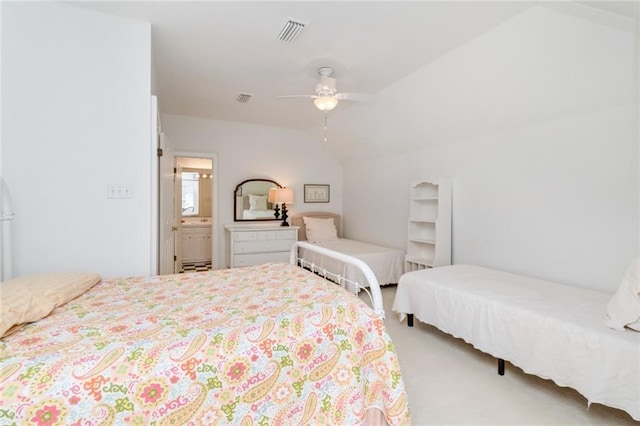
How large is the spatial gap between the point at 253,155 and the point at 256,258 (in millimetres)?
1799

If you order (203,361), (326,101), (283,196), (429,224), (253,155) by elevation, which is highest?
(326,101)

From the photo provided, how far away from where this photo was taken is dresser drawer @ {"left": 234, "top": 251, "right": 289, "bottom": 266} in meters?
4.82

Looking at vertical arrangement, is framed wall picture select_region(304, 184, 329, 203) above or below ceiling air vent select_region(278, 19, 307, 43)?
below

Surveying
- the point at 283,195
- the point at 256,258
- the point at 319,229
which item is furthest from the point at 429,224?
the point at 256,258

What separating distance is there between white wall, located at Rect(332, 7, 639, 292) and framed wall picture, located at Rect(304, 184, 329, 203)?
6.63 ft

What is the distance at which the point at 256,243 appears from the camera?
494 centimetres

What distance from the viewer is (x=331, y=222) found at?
573 cm

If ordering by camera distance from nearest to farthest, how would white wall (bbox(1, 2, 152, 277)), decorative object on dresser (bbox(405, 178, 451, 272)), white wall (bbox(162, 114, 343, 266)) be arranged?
white wall (bbox(1, 2, 152, 277)) < decorative object on dresser (bbox(405, 178, 451, 272)) < white wall (bbox(162, 114, 343, 266))

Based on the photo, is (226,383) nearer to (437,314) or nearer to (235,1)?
(437,314)

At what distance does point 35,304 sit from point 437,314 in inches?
106

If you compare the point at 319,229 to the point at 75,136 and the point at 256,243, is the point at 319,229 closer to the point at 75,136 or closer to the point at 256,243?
the point at 256,243

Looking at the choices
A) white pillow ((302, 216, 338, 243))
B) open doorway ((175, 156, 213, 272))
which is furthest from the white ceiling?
open doorway ((175, 156, 213, 272))

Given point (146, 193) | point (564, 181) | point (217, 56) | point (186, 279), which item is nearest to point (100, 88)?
point (146, 193)

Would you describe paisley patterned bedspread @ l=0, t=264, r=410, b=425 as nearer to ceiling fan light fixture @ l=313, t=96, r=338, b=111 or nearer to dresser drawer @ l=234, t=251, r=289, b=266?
ceiling fan light fixture @ l=313, t=96, r=338, b=111
